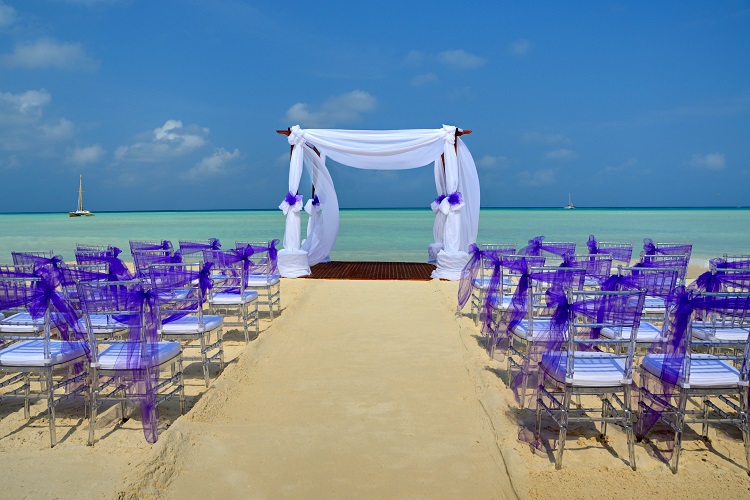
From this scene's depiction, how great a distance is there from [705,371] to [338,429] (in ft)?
7.33

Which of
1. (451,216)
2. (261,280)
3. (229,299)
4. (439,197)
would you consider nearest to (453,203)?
(451,216)

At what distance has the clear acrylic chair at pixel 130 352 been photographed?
3.12 m

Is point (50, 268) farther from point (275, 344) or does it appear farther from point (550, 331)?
point (550, 331)


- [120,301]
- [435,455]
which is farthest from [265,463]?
[120,301]

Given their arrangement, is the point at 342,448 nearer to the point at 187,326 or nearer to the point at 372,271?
the point at 187,326

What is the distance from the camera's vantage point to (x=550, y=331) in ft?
10.3

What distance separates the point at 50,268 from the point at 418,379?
134 inches

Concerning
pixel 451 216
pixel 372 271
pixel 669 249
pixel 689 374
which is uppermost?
pixel 451 216

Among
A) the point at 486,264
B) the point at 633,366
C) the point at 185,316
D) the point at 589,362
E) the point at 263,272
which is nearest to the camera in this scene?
the point at 589,362

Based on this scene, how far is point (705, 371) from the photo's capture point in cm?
295

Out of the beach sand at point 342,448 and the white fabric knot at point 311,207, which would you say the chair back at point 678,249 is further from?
the white fabric knot at point 311,207

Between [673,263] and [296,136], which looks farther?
[296,136]

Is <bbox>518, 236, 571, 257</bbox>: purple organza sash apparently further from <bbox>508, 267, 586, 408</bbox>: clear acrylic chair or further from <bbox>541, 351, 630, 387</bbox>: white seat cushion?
<bbox>541, 351, 630, 387</bbox>: white seat cushion

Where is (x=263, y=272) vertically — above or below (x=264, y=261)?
below
